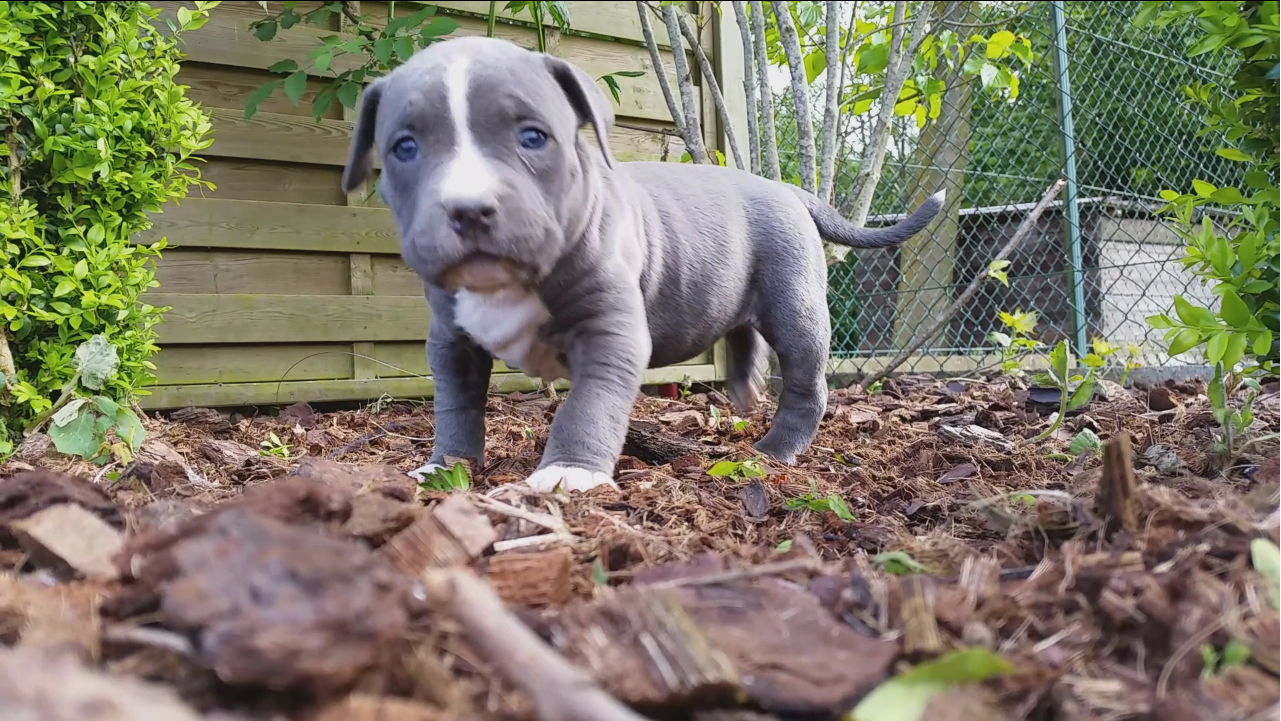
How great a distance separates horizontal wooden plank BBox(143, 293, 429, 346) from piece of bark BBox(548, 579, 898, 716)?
3.76m

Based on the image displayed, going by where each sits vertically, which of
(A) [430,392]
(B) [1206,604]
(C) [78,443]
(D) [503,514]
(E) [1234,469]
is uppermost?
(B) [1206,604]

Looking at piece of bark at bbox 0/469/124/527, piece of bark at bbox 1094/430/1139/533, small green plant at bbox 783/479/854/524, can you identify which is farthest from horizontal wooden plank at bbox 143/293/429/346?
piece of bark at bbox 1094/430/1139/533

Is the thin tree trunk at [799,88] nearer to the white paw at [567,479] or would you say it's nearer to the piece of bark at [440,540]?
the white paw at [567,479]

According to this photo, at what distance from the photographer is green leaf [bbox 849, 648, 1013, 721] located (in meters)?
0.86

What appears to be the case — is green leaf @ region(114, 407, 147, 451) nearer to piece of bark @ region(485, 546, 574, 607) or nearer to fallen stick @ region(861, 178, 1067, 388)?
piece of bark @ region(485, 546, 574, 607)

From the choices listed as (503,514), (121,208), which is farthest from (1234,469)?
(121,208)

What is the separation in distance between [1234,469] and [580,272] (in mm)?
1642

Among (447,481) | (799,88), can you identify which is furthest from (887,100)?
(447,481)

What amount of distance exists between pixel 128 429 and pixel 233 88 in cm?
237

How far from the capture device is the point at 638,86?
538 cm

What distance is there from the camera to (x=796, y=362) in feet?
11.1

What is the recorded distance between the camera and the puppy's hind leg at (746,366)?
4094 millimetres

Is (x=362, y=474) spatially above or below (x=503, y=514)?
below

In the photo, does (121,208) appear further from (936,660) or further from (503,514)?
(936,660)
